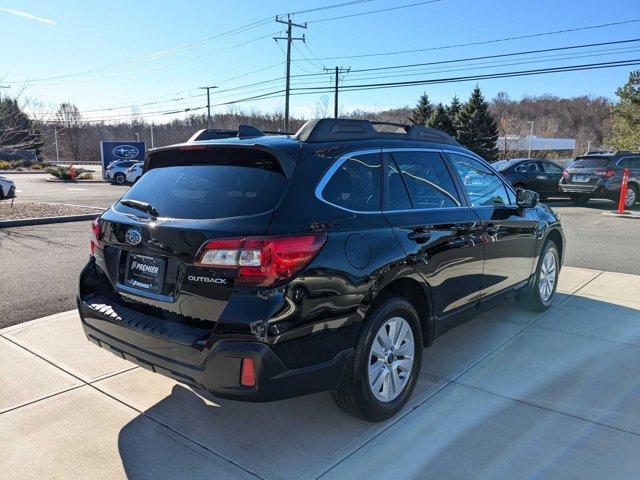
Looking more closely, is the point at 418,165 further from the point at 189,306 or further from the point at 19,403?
the point at 19,403

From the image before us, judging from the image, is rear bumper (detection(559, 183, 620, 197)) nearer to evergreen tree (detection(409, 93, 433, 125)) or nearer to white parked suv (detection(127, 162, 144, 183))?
white parked suv (detection(127, 162, 144, 183))

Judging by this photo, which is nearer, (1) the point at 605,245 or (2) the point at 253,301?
(2) the point at 253,301

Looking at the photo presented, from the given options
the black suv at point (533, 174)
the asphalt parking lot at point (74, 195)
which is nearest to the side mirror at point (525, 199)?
the black suv at point (533, 174)

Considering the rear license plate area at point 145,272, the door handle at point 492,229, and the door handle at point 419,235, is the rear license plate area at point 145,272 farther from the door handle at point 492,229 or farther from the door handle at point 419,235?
the door handle at point 492,229

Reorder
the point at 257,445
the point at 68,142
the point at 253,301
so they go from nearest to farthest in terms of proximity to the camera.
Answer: the point at 253,301
the point at 257,445
the point at 68,142

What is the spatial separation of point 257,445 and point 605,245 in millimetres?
8515

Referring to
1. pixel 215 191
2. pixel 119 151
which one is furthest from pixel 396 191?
pixel 119 151

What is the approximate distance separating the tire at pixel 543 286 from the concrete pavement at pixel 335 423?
2.58 ft

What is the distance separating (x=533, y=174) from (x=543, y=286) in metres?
12.9

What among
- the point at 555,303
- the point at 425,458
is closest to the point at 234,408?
the point at 425,458

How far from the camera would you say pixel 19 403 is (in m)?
3.36

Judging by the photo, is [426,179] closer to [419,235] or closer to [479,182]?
[419,235]

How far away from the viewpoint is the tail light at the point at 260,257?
2539 millimetres

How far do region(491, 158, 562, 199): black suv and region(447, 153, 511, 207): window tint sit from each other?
12.6 m
